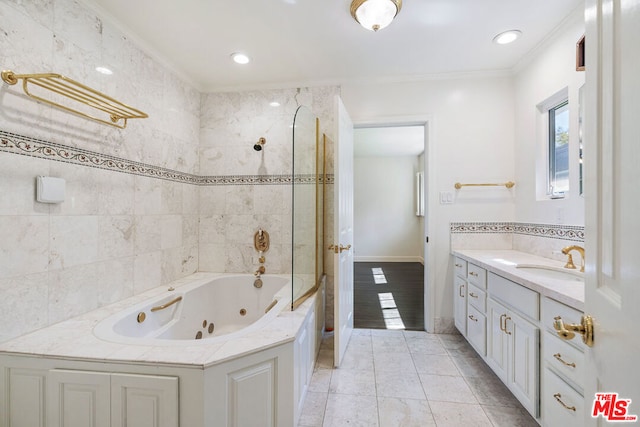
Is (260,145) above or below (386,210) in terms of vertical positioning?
above

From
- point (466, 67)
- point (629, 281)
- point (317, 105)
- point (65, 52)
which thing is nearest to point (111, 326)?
point (65, 52)

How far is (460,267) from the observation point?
2.38 m

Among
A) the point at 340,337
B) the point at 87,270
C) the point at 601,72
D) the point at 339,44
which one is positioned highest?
the point at 339,44

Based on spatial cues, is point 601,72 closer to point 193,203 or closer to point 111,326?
point 111,326

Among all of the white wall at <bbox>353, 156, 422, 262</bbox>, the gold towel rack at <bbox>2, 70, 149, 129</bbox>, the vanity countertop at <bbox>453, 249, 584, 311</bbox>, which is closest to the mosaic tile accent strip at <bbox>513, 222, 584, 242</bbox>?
the vanity countertop at <bbox>453, 249, 584, 311</bbox>

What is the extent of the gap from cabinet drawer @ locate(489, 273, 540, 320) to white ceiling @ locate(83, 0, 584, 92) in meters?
1.67

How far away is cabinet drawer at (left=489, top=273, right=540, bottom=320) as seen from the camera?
4.60 feet

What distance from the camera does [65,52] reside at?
60.6 inches

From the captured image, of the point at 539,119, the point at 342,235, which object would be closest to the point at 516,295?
the point at 342,235

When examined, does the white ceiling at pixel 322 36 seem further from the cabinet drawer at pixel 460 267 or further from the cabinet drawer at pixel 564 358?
the cabinet drawer at pixel 564 358

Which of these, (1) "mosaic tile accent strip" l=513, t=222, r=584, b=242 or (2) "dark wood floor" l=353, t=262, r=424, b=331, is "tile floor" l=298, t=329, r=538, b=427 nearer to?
(2) "dark wood floor" l=353, t=262, r=424, b=331

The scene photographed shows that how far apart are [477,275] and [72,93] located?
2.72 m

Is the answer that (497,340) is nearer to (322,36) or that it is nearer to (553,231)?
(553,231)

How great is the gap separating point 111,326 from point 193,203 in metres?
1.42
